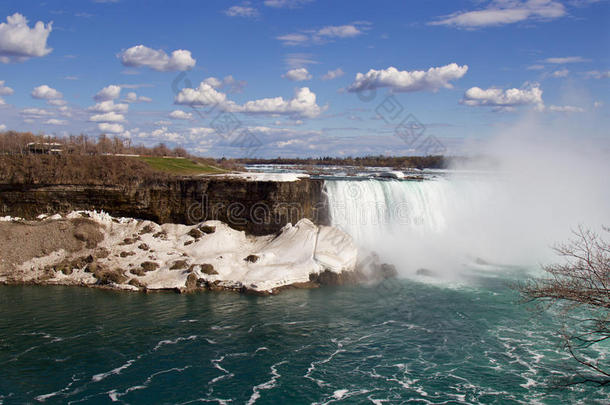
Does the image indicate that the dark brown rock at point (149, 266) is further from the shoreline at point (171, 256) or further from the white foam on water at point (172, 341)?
the white foam on water at point (172, 341)

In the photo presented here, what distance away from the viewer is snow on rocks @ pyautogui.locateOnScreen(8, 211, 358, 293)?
2769cm

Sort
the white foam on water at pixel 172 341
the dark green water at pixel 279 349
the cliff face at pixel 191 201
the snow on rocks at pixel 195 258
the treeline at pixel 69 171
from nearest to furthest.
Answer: the dark green water at pixel 279 349 → the white foam on water at pixel 172 341 → the snow on rocks at pixel 195 258 → the cliff face at pixel 191 201 → the treeline at pixel 69 171

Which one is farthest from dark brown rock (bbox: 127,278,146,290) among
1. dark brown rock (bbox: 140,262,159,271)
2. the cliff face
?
the cliff face

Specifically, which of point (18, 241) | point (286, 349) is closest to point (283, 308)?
point (286, 349)

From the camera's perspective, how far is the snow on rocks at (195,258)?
1090 inches

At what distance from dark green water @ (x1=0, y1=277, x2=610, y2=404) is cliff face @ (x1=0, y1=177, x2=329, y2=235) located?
28.8ft

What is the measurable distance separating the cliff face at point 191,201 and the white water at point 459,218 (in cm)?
272

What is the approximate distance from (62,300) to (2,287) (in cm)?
525

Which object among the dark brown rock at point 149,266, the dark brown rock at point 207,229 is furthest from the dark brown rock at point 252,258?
the dark brown rock at point 149,266

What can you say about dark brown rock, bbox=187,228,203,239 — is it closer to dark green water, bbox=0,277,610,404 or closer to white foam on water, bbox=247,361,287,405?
dark green water, bbox=0,277,610,404

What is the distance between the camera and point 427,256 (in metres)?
34.0

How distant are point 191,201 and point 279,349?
18.6m

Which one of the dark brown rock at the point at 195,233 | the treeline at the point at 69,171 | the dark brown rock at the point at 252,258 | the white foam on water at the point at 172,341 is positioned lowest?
the white foam on water at the point at 172,341

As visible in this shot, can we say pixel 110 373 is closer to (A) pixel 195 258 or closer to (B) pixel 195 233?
(A) pixel 195 258
